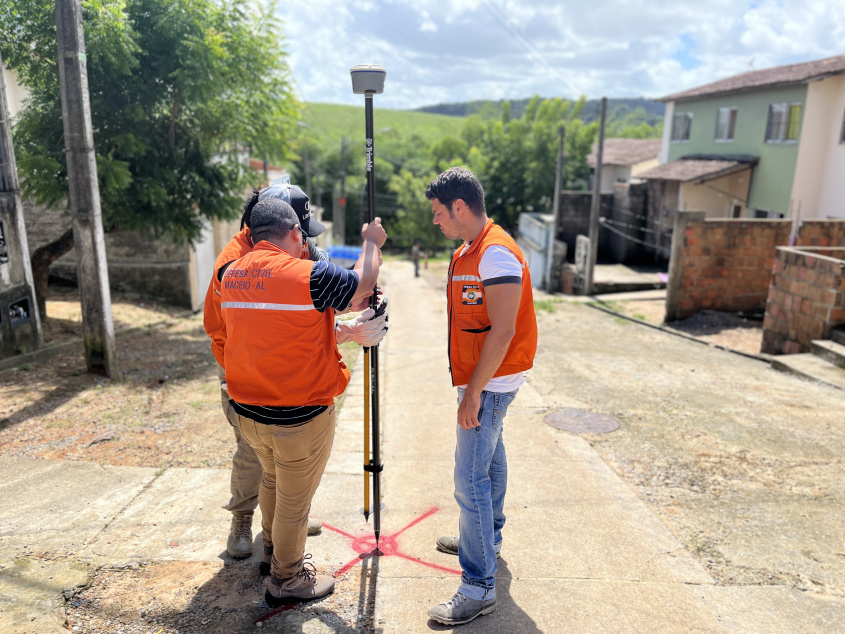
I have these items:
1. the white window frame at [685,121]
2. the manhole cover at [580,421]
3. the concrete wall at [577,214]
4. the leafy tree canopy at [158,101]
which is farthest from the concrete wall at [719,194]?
the manhole cover at [580,421]

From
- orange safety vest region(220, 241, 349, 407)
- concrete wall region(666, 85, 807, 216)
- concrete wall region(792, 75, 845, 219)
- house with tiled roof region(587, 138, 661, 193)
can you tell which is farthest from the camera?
house with tiled roof region(587, 138, 661, 193)

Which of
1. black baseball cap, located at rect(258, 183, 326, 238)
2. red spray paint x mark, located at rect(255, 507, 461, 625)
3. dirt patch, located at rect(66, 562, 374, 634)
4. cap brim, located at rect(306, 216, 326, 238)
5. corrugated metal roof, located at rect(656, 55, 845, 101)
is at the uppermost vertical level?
corrugated metal roof, located at rect(656, 55, 845, 101)

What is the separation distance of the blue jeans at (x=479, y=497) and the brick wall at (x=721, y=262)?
33.5 ft

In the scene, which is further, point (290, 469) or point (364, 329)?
point (364, 329)

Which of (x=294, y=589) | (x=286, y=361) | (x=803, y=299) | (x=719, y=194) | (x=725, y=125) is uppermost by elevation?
(x=725, y=125)

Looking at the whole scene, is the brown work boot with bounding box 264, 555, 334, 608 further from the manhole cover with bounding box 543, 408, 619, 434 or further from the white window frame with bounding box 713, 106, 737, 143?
the white window frame with bounding box 713, 106, 737, 143

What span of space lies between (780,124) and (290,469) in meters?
21.4

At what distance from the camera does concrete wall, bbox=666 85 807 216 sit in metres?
18.9

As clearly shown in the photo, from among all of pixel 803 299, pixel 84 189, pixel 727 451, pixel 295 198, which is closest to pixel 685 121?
pixel 803 299

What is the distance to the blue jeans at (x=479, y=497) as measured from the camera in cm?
289

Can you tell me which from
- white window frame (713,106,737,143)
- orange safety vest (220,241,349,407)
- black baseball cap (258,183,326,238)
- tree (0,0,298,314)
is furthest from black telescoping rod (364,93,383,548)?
white window frame (713,106,737,143)

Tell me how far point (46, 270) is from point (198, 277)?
186 inches

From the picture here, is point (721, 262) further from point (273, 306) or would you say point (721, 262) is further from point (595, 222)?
point (273, 306)

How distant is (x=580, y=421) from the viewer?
5.79m
